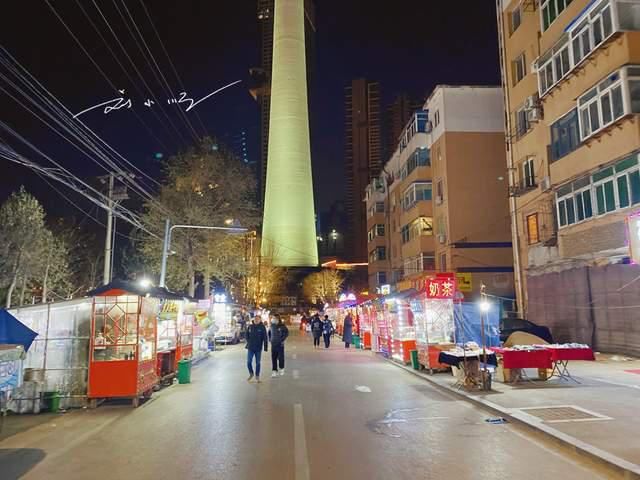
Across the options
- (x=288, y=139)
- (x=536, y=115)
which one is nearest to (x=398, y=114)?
(x=288, y=139)

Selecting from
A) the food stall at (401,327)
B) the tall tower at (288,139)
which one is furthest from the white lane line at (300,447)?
the tall tower at (288,139)

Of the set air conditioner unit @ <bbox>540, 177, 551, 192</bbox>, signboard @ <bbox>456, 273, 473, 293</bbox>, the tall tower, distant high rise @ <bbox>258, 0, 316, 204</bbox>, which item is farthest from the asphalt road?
distant high rise @ <bbox>258, 0, 316, 204</bbox>

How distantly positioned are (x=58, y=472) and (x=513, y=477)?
17.3 feet

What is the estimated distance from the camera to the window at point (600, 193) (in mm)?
16172

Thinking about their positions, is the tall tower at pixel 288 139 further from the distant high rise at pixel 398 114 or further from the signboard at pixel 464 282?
the distant high rise at pixel 398 114

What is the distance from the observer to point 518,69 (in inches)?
1018

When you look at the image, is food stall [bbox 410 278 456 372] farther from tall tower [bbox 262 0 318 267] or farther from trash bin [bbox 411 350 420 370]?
tall tower [bbox 262 0 318 267]

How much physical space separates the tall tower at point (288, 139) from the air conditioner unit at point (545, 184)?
46.1 meters

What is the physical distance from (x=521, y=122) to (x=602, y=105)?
7.57m

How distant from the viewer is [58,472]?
6172 mm

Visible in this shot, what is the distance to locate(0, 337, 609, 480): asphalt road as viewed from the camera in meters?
6.06

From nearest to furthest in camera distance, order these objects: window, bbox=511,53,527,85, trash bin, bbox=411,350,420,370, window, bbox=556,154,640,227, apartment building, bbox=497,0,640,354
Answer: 1. window, bbox=556,154,640,227
2. apartment building, bbox=497,0,640,354
3. trash bin, bbox=411,350,420,370
4. window, bbox=511,53,527,85

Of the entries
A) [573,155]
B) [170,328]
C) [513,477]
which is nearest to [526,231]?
[573,155]

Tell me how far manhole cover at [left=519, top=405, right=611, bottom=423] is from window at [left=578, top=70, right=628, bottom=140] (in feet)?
35.9
